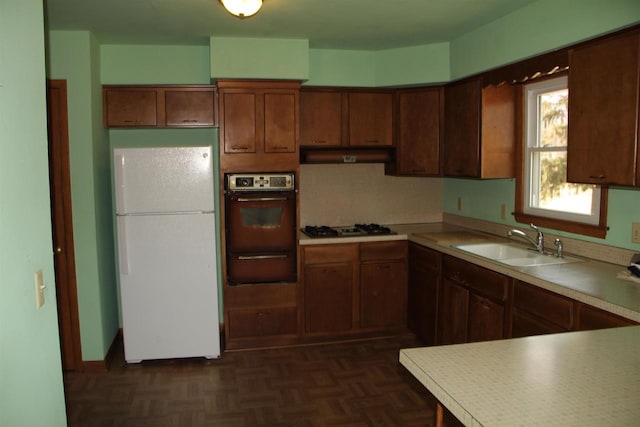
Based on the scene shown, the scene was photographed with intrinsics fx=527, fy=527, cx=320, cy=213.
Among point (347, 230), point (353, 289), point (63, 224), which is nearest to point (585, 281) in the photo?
point (353, 289)

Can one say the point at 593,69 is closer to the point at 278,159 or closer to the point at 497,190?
the point at 497,190

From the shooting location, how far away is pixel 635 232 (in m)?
2.92

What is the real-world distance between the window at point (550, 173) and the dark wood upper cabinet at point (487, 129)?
0.38 feet

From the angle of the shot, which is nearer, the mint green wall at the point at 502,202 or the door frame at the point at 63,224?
the mint green wall at the point at 502,202

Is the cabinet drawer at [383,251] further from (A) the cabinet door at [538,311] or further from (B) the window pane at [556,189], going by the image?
(A) the cabinet door at [538,311]

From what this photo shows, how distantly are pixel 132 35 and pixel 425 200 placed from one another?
2.92 m

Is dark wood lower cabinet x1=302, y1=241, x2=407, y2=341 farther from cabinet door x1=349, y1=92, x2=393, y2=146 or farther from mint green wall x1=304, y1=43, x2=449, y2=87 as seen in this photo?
mint green wall x1=304, y1=43, x2=449, y2=87

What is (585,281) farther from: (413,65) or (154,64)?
(154,64)

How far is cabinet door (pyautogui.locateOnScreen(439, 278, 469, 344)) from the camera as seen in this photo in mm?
3609

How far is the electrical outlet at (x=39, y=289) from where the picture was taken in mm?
1724

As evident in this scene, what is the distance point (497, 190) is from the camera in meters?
4.22

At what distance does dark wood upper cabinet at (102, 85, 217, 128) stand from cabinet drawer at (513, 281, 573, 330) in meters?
2.68

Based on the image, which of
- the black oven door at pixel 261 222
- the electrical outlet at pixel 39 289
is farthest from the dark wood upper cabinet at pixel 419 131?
the electrical outlet at pixel 39 289

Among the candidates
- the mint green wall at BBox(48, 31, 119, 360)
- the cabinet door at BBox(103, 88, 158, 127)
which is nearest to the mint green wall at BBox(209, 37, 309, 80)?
the cabinet door at BBox(103, 88, 158, 127)
